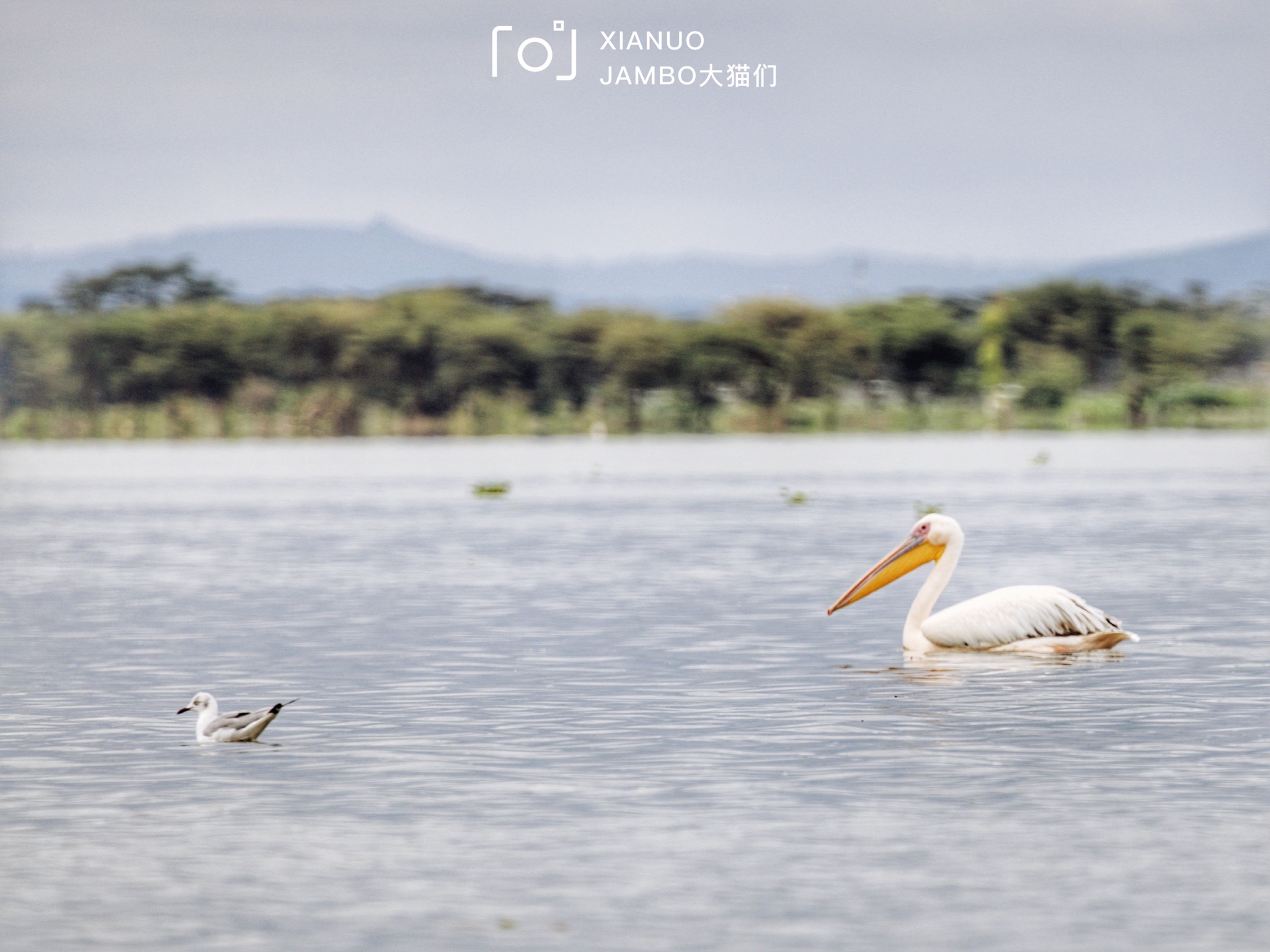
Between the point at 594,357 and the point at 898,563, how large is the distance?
112545 millimetres

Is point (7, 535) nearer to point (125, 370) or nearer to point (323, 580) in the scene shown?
point (323, 580)

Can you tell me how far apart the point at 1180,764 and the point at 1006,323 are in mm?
126404

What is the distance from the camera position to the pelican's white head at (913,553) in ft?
55.8

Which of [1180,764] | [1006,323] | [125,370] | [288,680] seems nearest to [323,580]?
[288,680]

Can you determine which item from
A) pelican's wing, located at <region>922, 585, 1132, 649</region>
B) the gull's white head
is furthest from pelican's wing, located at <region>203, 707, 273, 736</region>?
pelican's wing, located at <region>922, 585, 1132, 649</region>

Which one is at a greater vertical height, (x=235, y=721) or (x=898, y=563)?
(x=898, y=563)

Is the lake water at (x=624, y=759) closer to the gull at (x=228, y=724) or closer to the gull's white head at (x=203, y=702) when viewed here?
the gull at (x=228, y=724)

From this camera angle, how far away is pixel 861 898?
8.17 metres

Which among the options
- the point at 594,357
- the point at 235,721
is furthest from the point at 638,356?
the point at 235,721

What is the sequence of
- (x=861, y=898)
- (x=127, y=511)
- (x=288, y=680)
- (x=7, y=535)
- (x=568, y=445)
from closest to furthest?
(x=861, y=898), (x=288, y=680), (x=7, y=535), (x=127, y=511), (x=568, y=445)

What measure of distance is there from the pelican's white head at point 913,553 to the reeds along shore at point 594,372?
104 metres

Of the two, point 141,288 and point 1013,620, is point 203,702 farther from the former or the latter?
point 141,288

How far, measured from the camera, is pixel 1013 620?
15484mm

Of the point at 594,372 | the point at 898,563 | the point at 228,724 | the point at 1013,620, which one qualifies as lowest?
the point at 228,724
